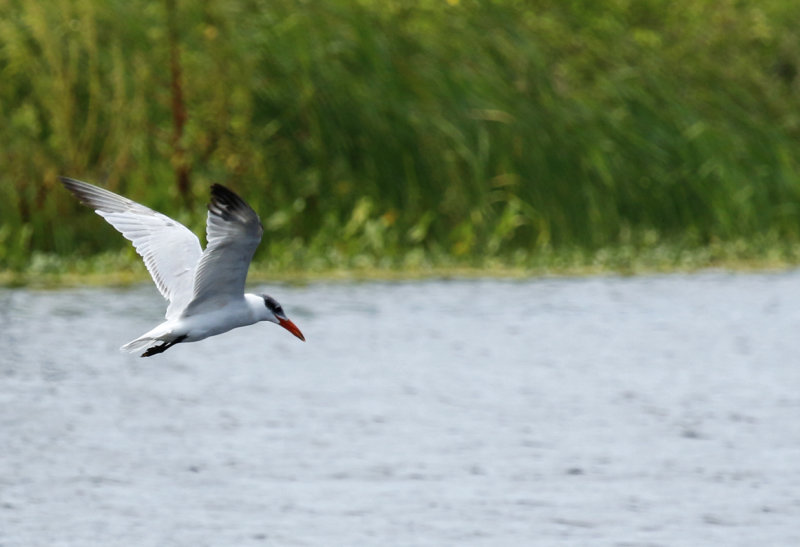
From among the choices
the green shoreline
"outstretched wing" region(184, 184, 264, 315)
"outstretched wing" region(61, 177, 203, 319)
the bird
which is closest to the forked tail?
the bird

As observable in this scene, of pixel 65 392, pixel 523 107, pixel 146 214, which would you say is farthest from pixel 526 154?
pixel 146 214

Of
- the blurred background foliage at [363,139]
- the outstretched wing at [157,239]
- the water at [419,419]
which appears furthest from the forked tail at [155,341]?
the blurred background foliage at [363,139]

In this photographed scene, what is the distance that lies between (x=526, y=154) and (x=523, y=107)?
1.71ft

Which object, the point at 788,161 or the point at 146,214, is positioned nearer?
the point at 146,214

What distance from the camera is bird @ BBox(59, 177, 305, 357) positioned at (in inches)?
323

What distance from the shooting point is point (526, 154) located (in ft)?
58.6

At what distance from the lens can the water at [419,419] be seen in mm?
9141

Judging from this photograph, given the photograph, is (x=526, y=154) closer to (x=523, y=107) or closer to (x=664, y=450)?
(x=523, y=107)

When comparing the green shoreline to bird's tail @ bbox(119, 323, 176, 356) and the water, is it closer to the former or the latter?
the water

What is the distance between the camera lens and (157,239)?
9.87 metres

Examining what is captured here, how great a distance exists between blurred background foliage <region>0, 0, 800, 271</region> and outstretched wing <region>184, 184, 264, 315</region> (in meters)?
8.10

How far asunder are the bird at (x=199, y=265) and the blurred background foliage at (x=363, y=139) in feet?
22.7

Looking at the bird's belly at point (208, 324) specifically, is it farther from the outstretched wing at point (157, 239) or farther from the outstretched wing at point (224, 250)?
the outstretched wing at point (157, 239)

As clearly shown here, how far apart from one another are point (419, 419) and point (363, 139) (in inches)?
241
